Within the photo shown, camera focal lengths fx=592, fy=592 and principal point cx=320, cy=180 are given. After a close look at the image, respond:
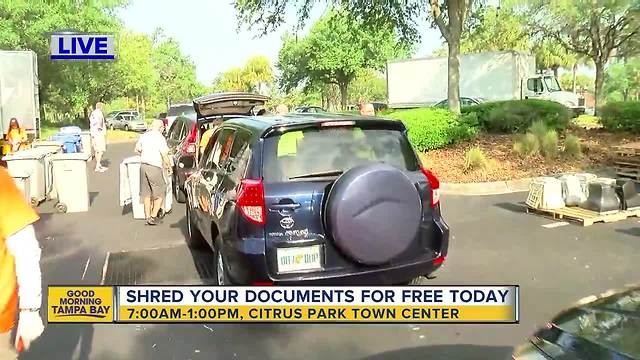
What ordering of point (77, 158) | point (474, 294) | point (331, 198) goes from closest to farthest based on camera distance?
1. point (331, 198)
2. point (474, 294)
3. point (77, 158)

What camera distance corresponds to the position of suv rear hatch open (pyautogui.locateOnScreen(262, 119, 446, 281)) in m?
4.53

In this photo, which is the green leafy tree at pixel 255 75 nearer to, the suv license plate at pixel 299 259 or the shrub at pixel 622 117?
the shrub at pixel 622 117

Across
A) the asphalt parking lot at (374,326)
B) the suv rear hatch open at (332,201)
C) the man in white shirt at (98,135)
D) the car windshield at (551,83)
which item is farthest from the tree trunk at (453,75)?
the car windshield at (551,83)

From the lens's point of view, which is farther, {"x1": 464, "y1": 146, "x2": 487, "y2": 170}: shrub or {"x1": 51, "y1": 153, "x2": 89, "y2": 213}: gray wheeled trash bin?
{"x1": 464, "y1": 146, "x2": 487, "y2": 170}: shrub

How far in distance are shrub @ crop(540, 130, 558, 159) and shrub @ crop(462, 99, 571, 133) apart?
217 cm

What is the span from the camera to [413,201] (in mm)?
4672

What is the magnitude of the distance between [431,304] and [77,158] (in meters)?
7.86

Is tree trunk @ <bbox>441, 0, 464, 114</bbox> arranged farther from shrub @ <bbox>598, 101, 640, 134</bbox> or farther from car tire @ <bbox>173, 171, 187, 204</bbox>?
car tire @ <bbox>173, 171, 187, 204</bbox>

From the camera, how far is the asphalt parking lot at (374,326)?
181 inches

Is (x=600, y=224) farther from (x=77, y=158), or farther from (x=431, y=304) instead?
(x=77, y=158)

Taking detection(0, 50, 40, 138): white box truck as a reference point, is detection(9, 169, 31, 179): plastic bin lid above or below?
below

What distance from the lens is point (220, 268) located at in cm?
543

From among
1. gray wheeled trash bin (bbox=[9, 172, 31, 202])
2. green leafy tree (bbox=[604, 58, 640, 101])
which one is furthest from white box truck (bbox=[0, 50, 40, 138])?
green leafy tree (bbox=[604, 58, 640, 101])

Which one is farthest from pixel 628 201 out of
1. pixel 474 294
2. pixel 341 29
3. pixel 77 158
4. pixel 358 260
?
pixel 341 29
